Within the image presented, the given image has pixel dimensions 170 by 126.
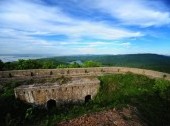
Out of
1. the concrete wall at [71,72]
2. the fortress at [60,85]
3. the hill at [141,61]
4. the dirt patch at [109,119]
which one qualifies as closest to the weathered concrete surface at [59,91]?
the fortress at [60,85]

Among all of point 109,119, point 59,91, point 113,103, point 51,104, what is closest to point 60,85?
point 59,91

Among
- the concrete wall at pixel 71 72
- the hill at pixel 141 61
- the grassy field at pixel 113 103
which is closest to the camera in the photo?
the grassy field at pixel 113 103

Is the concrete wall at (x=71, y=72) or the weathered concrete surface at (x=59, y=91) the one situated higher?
the concrete wall at (x=71, y=72)

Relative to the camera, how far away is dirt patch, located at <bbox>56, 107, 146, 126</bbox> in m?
14.5

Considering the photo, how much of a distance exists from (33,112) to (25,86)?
10.5 ft

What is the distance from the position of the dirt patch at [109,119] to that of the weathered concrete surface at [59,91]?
669 centimetres

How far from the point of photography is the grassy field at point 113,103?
55.5 ft

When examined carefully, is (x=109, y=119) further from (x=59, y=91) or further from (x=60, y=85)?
(x=60, y=85)

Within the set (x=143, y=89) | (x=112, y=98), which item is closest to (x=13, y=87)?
(x=112, y=98)

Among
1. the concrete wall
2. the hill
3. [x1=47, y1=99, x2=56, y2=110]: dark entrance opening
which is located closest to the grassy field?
the concrete wall

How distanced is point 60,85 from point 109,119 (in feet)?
27.4

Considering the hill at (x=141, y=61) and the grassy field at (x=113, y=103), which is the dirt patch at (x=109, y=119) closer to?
the grassy field at (x=113, y=103)

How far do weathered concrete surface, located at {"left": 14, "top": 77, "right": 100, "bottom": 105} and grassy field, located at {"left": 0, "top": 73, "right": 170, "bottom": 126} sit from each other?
2.50ft

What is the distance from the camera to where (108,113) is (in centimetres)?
1614
